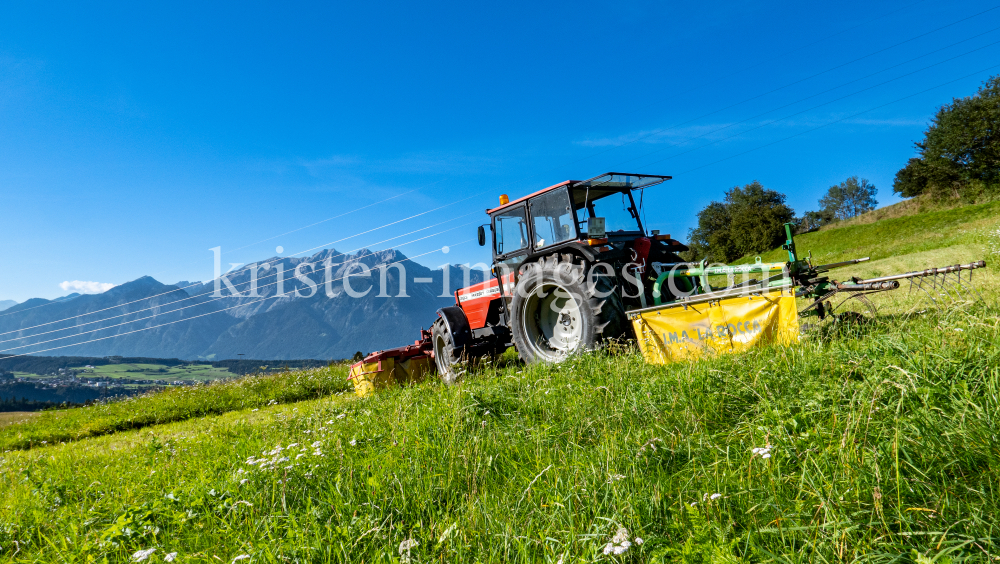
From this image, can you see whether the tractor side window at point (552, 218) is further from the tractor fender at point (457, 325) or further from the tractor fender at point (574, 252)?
the tractor fender at point (457, 325)

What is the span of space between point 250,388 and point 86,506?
9543mm

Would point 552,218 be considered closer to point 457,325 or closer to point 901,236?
point 457,325

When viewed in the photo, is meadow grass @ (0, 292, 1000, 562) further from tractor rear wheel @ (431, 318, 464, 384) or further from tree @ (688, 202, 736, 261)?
tree @ (688, 202, 736, 261)

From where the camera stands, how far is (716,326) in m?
4.98

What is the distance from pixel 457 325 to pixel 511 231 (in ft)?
5.99

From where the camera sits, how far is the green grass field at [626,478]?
1.75m

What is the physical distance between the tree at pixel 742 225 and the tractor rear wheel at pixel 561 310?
95.9 feet

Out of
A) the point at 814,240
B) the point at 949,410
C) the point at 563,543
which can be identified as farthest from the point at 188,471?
the point at 814,240

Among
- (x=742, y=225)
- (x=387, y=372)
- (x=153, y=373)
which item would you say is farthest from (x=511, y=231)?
(x=153, y=373)

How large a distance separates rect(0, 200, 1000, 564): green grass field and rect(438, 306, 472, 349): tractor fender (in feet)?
10.9

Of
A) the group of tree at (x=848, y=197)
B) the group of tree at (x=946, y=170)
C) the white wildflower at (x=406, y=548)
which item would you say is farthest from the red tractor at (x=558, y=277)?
the group of tree at (x=848, y=197)

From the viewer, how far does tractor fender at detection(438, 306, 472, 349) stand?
7982 mm

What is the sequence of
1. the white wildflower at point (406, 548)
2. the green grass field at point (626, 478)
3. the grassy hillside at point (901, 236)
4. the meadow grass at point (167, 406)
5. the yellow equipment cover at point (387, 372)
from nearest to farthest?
the green grass field at point (626, 478)
the white wildflower at point (406, 548)
the yellow equipment cover at point (387, 372)
the meadow grass at point (167, 406)
the grassy hillside at point (901, 236)

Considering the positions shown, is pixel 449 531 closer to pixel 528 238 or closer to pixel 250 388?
pixel 528 238
